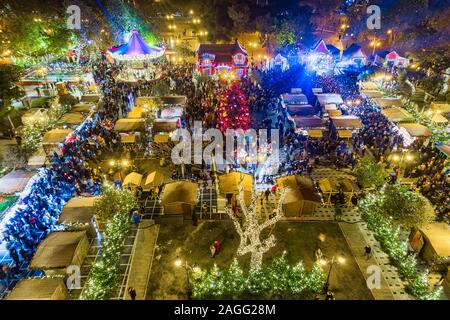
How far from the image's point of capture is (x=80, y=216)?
13820 mm

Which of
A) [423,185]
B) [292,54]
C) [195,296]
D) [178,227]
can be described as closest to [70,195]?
[178,227]

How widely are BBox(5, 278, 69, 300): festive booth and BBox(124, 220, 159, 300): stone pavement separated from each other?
7.68ft

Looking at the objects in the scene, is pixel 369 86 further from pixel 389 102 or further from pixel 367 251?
pixel 367 251

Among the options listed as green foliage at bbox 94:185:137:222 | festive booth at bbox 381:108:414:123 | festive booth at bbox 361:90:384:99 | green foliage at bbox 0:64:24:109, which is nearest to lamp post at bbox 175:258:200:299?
green foliage at bbox 94:185:137:222

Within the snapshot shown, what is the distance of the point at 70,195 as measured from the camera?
16562 mm

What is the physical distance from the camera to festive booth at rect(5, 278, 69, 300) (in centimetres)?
1020

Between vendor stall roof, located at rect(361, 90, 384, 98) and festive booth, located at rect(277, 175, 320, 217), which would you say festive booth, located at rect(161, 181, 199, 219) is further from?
vendor stall roof, located at rect(361, 90, 384, 98)

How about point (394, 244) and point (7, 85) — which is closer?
point (394, 244)

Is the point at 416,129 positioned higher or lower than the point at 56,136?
lower

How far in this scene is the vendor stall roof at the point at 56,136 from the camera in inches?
780

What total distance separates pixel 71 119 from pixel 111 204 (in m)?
12.0

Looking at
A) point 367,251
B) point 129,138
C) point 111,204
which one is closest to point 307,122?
point 367,251

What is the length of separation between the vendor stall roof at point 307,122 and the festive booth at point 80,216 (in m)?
14.1

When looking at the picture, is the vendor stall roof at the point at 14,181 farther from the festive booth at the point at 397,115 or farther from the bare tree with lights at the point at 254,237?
the festive booth at the point at 397,115
